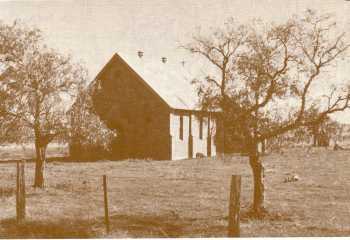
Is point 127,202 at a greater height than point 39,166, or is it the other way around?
point 39,166

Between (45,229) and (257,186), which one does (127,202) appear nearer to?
(45,229)

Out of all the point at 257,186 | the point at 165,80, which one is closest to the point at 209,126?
the point at 257,186

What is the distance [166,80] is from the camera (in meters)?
46.0

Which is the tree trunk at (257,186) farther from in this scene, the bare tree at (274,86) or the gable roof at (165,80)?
the gable roof at (165,80)

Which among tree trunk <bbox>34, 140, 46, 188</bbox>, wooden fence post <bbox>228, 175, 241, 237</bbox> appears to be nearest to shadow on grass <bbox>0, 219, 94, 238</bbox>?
wooden fence post <bbox>228, 175, 241, 237</bbox>

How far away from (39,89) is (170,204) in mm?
7710

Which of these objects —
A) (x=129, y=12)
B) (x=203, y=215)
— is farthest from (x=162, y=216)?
(x=129, y=12)

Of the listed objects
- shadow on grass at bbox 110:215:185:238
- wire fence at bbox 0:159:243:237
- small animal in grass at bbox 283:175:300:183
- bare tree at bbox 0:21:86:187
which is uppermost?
bare tree at bbox 0:21:86:187

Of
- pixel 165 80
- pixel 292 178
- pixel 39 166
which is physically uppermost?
pixel 165 80

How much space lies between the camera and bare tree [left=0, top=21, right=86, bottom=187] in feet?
71.1

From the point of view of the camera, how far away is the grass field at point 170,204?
15.5 meters

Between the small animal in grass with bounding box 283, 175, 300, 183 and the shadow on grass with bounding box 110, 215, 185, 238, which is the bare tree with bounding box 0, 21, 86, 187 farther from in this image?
the small animal in grass with bounding box 283, 175, 300, 183

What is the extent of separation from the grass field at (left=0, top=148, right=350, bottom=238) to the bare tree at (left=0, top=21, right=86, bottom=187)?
2934mm

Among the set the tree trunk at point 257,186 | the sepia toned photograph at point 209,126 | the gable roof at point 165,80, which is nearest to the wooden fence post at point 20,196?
the sepia toned photograph at point 209,126
